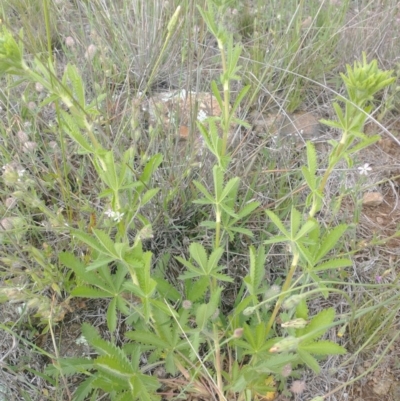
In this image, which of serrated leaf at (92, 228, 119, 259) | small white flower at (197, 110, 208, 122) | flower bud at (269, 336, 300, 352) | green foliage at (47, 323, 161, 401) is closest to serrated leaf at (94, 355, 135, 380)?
green foliage at (47, 323, 161, 401)

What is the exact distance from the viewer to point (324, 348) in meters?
1.05

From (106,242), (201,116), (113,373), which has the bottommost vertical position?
(113,373)

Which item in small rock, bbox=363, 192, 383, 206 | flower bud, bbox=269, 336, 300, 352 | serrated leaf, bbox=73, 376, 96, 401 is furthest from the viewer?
small rock, bbox=363, 192, 383, 206

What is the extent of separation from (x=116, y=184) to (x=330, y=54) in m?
1.52

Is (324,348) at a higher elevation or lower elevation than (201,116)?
lower

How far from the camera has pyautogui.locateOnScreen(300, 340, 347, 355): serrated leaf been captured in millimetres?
1033

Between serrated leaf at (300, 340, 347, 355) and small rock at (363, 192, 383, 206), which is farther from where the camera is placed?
small rock at (363, 192, 383, 206)

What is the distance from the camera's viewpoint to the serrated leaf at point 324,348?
1033mm

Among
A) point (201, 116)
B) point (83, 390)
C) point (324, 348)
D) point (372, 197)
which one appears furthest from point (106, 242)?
point (372, 197)

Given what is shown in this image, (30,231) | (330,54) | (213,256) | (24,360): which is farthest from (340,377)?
(330,54)

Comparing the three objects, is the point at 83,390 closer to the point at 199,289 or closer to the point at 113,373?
the point at 113,373

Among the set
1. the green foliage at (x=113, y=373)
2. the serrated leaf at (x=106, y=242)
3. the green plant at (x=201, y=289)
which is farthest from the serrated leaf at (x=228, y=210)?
the green foliage at (x=113, y=373)

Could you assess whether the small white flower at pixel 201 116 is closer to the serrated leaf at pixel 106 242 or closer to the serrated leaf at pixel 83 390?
the serrated leaf at pixel 106 242

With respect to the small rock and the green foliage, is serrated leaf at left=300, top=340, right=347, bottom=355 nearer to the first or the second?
Answer: the green foliage
